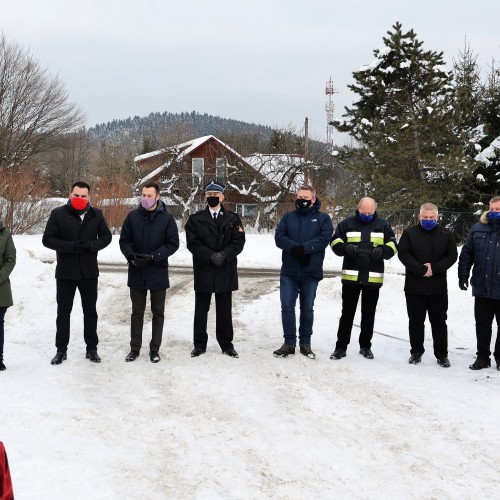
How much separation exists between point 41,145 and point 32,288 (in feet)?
108

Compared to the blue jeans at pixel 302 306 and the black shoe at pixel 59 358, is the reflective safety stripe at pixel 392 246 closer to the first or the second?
the blue jeans at pixel 302 306

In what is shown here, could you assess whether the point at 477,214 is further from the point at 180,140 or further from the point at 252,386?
the point at 180,140

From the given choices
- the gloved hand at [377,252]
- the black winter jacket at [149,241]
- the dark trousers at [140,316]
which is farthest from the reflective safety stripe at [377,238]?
the dark trousers at [140,316]

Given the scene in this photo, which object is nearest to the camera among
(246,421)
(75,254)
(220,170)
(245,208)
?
(246,421)

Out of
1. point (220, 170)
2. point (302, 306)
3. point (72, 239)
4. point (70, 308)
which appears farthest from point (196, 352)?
point (220, 170)

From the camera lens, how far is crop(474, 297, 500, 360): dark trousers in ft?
21.1

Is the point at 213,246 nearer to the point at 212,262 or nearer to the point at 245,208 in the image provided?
the point at 212,262

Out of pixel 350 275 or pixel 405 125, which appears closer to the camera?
pixel 350 275

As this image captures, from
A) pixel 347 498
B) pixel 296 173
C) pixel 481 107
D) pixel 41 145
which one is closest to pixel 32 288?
pixel 347 498

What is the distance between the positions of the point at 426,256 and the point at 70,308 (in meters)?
4.22

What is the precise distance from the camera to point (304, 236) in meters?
6.71

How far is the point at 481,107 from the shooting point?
2341 cm

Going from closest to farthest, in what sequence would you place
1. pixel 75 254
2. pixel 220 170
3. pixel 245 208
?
pixel 75 254 → pixel 220 170 → pixel 245 208

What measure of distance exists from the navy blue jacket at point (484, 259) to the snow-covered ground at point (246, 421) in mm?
952
